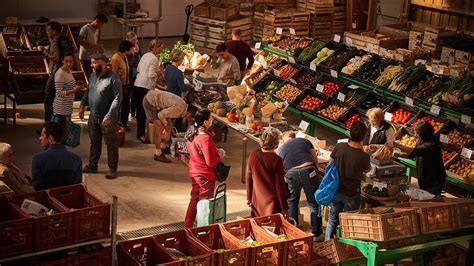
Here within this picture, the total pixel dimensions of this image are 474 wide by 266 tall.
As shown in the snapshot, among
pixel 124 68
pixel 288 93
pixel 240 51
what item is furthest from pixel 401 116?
pixel 124 68

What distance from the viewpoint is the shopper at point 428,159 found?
347 inches

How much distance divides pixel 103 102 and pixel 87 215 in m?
3.67

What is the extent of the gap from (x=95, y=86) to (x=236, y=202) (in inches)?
91.2

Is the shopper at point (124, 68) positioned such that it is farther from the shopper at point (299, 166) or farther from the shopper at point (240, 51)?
the shopper at point (299, 166)

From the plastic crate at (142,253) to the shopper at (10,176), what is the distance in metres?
1.47

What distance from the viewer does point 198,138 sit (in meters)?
8.42

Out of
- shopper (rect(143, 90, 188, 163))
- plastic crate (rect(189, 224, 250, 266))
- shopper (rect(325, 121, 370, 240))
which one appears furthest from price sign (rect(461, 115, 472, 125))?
plastic crate (rect(189, 224, 250, 266))

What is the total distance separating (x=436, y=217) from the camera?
24.9 feet

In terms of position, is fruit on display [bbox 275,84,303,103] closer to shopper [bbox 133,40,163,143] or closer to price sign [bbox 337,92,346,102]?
price sign [bbox 337,92,346,102]

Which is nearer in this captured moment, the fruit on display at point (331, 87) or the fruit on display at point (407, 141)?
the fruit on display at point (407, 141)

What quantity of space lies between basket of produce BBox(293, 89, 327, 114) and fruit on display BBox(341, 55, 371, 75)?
0.54 metres

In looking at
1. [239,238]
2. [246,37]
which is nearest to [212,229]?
[239,238]

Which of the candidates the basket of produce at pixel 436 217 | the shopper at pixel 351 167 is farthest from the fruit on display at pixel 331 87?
the basket of produce at pixel 436 217

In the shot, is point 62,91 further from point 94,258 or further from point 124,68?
point 94,258
